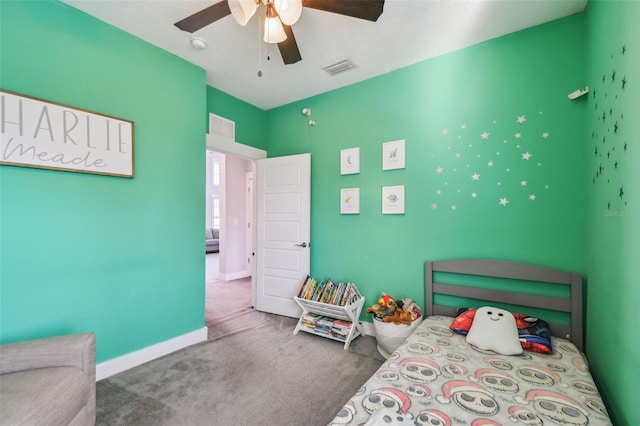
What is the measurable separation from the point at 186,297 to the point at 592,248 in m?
3.37

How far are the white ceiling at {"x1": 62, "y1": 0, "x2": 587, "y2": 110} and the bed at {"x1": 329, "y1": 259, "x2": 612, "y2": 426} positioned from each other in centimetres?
195

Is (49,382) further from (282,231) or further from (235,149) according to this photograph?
(235,149)

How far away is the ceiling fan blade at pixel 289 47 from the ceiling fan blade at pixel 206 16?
1.20 feet

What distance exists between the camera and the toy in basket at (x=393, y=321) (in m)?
2.41

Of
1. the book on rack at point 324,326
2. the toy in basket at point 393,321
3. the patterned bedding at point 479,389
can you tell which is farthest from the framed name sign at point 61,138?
the toy in basket at point 393,321

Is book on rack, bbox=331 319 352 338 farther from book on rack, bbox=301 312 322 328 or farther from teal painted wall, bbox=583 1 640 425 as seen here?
teal painted wall, bbox=583 1 640 425

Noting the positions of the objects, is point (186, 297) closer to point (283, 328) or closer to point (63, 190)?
point (283, 328)

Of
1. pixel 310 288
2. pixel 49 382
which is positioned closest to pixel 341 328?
pixel 310 288

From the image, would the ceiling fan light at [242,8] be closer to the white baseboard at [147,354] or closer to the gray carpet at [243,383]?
the gray carpet at [243,383]

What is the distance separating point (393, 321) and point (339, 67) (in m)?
2.55

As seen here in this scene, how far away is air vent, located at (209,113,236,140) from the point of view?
3.25 m

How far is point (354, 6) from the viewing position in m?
1.55

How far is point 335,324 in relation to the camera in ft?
9.50

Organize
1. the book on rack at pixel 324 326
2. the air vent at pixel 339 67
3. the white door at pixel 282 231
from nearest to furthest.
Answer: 1. the air vent at pixel 339 67
2. the book on rack at pixel 324 326
3. the white door at pixel 282 231
